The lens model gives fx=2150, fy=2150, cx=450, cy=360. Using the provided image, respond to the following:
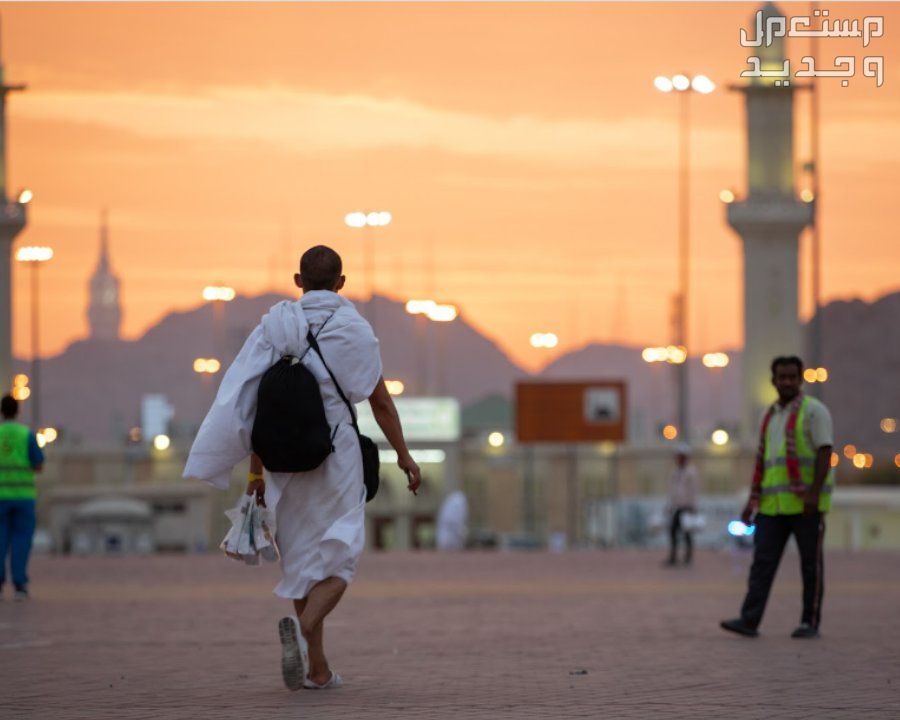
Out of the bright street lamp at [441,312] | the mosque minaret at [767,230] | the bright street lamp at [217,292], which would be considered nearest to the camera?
the bright street lamp at [441,312]

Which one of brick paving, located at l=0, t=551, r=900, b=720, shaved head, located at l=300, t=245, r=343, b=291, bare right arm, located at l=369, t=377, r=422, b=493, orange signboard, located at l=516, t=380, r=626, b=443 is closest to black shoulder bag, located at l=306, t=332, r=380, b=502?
bare right arm, located at l=369, t=377, r=422, b=493

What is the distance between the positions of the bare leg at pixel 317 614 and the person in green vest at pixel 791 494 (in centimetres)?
450

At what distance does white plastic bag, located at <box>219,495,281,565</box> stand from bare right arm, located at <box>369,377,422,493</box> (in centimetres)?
65

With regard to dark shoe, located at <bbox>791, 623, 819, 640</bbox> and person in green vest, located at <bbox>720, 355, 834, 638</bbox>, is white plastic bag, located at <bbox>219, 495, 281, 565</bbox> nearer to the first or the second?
person in green vest, located at <bbox>720, 355, 834, 638</bbox>

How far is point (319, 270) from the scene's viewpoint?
10.1m

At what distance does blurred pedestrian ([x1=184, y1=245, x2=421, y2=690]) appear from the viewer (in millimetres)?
9742

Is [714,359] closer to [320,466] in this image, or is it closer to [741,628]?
[741,628]

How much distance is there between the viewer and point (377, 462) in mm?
9797

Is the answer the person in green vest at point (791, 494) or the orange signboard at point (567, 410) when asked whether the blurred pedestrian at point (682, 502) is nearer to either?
the person in green vest at point (791, 494)

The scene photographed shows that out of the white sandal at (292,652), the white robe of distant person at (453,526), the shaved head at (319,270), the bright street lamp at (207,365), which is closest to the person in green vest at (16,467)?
the shaved head at (319,270)

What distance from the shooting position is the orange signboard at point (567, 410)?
65.2 metres

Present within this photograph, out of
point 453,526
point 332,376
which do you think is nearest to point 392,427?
point 332,376

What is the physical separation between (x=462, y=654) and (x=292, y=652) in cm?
308

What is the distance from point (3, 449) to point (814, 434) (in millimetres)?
7469
